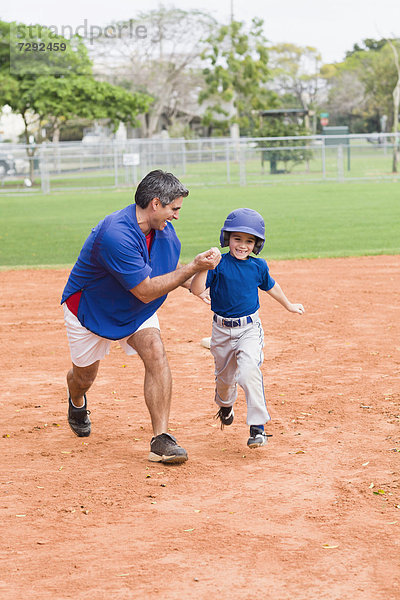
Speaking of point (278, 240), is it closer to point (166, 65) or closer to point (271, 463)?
point (271, 463)

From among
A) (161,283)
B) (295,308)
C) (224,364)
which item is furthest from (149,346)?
(295,308)

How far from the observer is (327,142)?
48781 mm

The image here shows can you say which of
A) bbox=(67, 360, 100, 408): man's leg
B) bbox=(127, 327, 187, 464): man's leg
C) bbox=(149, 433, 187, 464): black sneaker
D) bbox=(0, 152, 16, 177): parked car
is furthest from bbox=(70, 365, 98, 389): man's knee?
bbox=(0, 152, 16, 177): parked car

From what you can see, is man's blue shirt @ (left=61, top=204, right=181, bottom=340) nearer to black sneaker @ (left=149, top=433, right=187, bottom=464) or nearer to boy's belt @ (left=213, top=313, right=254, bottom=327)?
boy's belt @ (left=213, top=313, right=254, bottom=327)

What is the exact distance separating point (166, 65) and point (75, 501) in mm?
55897

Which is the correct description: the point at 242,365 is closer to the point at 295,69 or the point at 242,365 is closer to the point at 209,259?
the point at 209,259

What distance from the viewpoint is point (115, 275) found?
16.4 ft

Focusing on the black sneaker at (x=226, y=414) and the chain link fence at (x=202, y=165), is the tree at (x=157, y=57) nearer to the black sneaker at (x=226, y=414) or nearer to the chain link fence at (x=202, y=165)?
the chain link fence at (x=202, y=165)

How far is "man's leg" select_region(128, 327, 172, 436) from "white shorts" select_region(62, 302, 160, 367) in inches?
5.4

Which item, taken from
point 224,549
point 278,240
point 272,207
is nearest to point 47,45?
point 272,207

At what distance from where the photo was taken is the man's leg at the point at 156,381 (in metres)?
5.13

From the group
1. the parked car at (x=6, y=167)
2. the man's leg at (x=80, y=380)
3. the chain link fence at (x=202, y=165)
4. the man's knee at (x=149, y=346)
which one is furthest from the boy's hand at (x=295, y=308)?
the parked car at (x=6, y=167)

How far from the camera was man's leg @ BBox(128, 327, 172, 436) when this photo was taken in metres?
5.13

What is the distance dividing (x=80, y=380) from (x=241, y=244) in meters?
1.44
